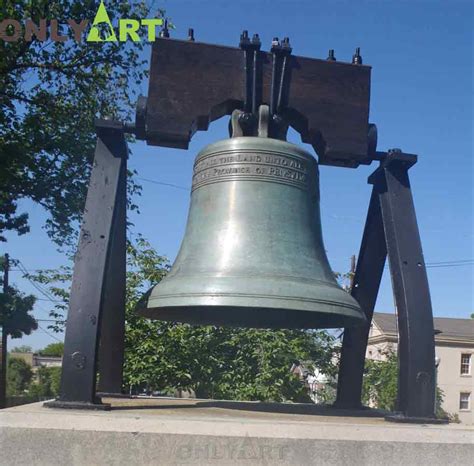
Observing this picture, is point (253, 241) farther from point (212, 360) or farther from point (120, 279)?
point (212, 360)

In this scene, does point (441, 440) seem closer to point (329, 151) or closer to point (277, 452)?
point (277, 452)

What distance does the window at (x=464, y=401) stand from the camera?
1610 inches

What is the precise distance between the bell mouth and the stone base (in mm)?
1381

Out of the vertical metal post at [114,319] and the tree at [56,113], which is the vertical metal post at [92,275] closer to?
the vertical metal post at [114,319]

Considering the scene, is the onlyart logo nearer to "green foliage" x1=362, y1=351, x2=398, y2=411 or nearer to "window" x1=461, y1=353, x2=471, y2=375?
"green foliage" x1=362, y1=351, x2=398, y2=411

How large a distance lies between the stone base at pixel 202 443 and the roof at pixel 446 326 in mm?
35320

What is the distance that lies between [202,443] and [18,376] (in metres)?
53.3

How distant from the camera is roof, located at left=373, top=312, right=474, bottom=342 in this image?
3953cm

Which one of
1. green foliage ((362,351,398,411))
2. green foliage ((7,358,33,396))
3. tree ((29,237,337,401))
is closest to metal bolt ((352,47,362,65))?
tree ((29,237,337,401))

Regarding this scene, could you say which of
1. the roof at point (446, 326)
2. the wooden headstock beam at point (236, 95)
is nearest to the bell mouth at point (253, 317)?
the wooden headstock beam at point (236, 95)

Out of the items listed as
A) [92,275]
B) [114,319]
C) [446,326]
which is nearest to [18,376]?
[446,326]

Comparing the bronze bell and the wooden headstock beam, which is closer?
the bronze bell

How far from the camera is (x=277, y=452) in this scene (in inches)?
130

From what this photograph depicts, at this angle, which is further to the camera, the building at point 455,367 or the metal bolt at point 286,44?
the building at point 455,367
